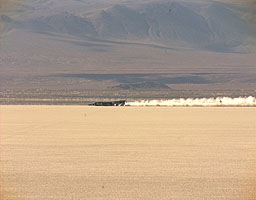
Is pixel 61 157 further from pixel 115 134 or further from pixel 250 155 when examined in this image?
pixel 115 134

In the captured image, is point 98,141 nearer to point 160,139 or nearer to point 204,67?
point 160,139

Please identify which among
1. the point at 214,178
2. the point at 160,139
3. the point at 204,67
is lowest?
the point at 214,178

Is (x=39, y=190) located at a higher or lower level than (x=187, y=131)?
lower

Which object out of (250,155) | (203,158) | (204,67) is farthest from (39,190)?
(204,67)

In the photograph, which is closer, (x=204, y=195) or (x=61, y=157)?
(x=204, y=195)

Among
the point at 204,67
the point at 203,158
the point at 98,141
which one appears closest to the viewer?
the point at 203,158

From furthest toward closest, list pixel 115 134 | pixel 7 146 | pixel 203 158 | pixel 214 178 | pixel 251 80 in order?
pixel 251 80
pixel 115 134
pixel 7 146
pixel 203 158
pixel 214 178
